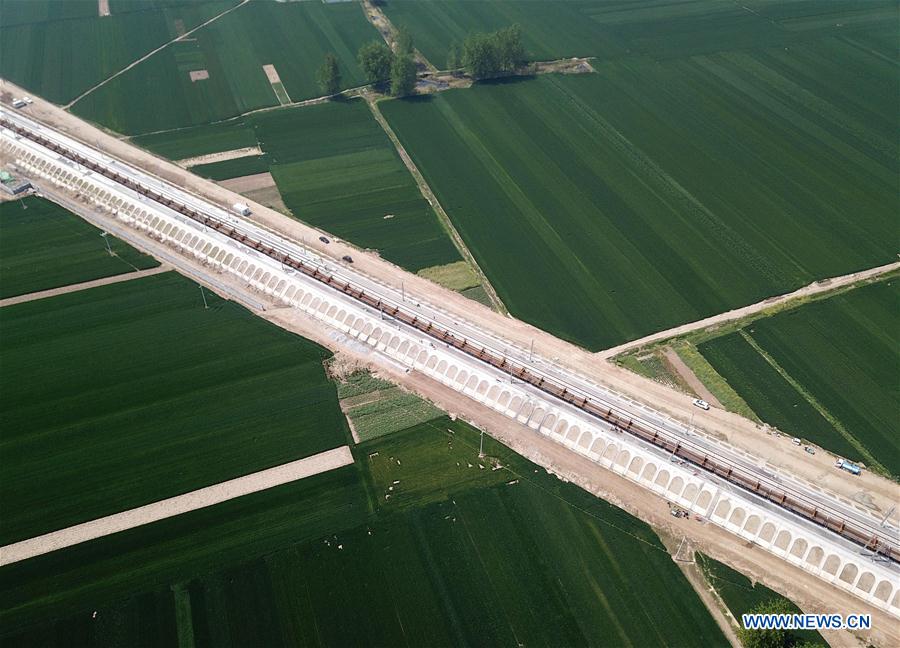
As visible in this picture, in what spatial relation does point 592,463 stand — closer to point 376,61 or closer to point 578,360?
point 578,360

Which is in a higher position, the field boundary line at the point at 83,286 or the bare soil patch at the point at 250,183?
the bare soil patch at the point at 250,183

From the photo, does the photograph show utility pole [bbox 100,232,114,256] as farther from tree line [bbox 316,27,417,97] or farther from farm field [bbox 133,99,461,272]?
tree line [bbox 316,27,417,97]

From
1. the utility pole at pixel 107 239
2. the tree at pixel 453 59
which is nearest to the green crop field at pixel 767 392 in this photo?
the utility pole at pixel 107 239

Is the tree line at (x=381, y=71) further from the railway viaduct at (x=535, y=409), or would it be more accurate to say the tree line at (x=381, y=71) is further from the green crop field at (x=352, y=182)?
the railway viaduct at (x=535, y=409)

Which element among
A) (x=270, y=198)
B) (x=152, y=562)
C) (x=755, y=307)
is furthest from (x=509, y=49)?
(x=152, y=562)

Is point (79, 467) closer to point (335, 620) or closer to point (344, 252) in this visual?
point (335, 620)
